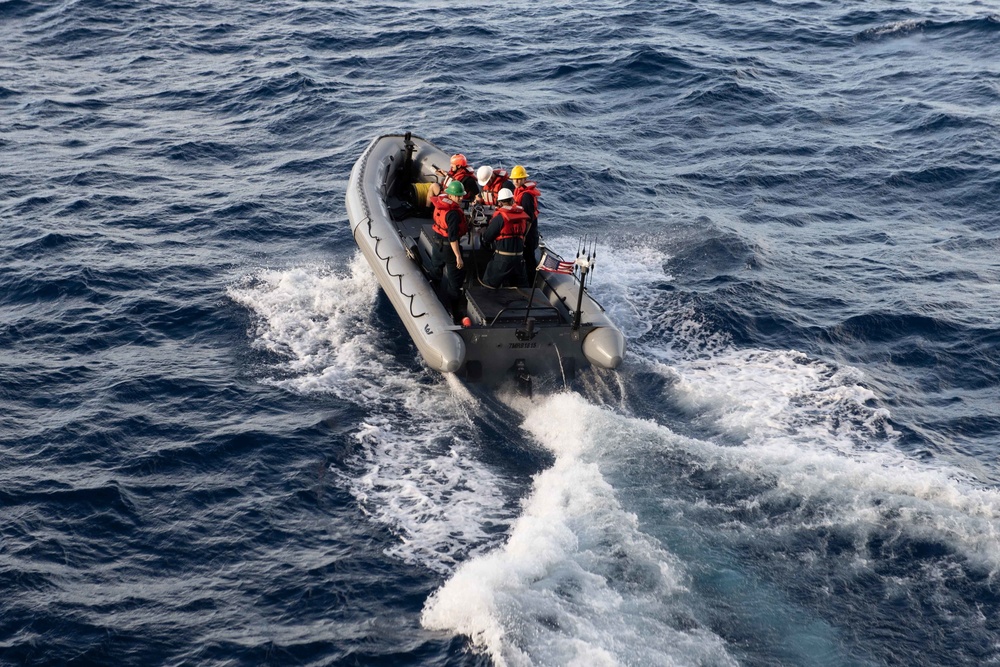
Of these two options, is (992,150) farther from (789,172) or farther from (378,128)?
(378,128)

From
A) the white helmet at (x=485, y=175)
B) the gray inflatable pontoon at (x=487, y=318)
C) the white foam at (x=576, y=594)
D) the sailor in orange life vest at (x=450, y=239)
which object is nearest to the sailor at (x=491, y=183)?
the white helmet at (x=485, y=175)

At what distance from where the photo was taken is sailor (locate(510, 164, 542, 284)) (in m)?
13.2

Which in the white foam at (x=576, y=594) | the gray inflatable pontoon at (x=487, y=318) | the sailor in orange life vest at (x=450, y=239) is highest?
the sailor in orange life vest at (x=450, y=239)

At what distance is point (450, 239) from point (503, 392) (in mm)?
2114

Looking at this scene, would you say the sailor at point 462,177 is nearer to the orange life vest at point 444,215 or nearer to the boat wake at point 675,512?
the orange life vest at point 444,215

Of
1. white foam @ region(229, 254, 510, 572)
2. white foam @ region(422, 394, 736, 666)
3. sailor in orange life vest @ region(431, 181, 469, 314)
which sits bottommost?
white foam @ region(229, 254, 510, 572)

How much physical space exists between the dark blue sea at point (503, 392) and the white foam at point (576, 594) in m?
0.03

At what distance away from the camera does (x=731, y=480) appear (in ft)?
34.1

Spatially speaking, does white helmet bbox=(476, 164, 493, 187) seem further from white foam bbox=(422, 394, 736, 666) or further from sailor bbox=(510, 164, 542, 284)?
white foam bbox=(422, 394, 736, 666)

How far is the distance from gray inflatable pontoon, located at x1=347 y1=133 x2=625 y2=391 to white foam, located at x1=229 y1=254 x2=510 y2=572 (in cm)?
62

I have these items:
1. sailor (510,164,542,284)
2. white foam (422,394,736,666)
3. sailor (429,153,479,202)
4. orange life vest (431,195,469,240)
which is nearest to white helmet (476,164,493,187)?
sailor (510,164,542,284)

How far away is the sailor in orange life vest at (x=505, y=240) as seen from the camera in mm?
12664

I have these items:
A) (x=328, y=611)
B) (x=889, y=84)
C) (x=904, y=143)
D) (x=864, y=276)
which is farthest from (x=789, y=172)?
(x=328, y=611)

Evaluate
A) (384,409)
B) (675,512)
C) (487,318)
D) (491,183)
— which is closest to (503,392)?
(487,318)
